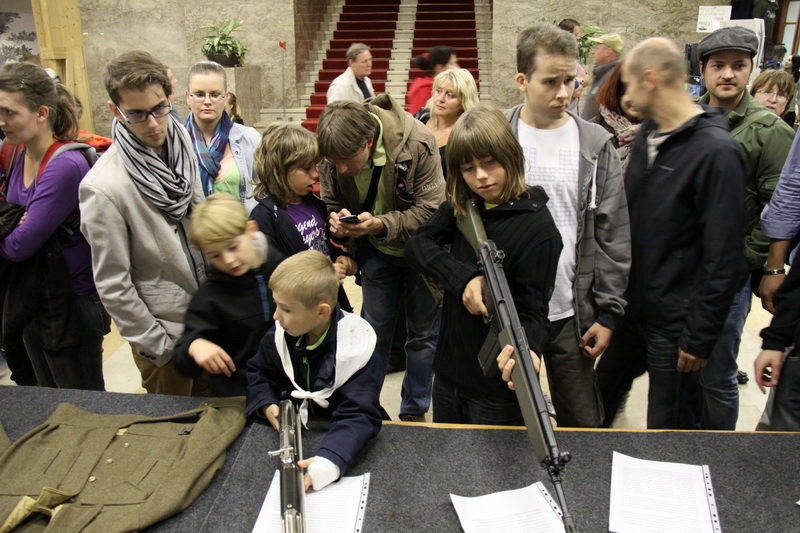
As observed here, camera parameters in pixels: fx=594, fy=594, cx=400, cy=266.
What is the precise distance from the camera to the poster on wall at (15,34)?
22.0 feet

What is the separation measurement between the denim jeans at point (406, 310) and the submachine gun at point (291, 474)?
3.10 feet

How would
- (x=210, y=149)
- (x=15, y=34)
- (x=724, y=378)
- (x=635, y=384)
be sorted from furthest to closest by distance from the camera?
(x=15, y=34), (x=635, y=384), (x=210, y=149), (x=724, y=378)

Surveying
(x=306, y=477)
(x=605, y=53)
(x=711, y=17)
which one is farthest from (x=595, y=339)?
(x=711, y=17)

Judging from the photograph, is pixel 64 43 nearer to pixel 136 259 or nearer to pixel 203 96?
pixel 203 96

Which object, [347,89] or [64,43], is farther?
[64,43]

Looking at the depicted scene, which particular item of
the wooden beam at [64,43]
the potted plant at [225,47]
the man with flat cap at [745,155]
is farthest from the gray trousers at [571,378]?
the wooden beam at [64,43]

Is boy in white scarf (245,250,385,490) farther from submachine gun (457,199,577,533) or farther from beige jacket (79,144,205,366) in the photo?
beige jacket (79,144,205,366)

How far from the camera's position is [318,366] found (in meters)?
1.54

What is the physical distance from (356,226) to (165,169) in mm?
644

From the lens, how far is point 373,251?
2365 mm

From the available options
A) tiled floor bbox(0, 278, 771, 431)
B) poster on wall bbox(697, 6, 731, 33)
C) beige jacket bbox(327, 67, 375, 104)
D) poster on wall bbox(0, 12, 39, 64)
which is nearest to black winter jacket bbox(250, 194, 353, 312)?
tiled floor bbox(0, 278, 771, 431)

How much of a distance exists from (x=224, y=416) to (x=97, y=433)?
31 cm

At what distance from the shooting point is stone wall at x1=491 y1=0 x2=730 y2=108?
7.28 meters

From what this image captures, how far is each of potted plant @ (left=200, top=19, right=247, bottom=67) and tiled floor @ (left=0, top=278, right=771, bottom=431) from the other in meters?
4.82
